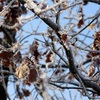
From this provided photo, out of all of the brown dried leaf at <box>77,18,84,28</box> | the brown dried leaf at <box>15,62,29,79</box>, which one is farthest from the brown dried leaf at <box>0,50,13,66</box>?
the brown dried leaf at <box>77,18,84,28</box>

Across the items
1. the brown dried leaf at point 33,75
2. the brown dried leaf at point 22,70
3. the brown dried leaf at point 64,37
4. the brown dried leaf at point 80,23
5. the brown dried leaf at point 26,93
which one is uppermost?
the brown dried leaf at point 80,23

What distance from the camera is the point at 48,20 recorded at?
249 cm

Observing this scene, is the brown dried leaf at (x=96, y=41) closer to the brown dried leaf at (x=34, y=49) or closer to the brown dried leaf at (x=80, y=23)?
the brown dried leaf at (x=80, y=23)

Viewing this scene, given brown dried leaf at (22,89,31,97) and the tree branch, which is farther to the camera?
brown dried leaf at (22,89,31,97)

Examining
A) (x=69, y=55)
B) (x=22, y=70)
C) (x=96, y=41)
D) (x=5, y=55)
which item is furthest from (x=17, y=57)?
(x=96, y=41)

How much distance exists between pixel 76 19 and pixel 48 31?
1.95 feet

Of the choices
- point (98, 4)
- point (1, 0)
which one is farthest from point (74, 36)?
point (1, 0)

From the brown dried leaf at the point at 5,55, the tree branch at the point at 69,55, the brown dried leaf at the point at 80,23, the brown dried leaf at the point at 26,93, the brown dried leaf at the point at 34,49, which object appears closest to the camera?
the tree branch at the point at 69,55

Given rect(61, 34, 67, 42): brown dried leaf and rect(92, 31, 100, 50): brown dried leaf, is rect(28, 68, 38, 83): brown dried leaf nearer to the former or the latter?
rect(61, 34, 67, 42): brown dried leaf

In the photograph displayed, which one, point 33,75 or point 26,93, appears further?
point 26,93

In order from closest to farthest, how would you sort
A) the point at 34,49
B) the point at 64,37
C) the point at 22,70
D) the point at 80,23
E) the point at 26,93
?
1. the point at 64,37
2. the point at 22,70
3. the point at 34,49
4. the point at 80,23
5. the point at 26,93

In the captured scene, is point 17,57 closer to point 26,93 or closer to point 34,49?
point 34,49

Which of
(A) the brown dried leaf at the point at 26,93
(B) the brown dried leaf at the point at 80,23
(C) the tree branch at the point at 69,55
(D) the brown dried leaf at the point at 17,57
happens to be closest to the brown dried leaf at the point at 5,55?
(D) the brown dried leaf at the point at 17,57

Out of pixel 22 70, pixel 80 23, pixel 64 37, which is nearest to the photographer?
pixel 64 37
